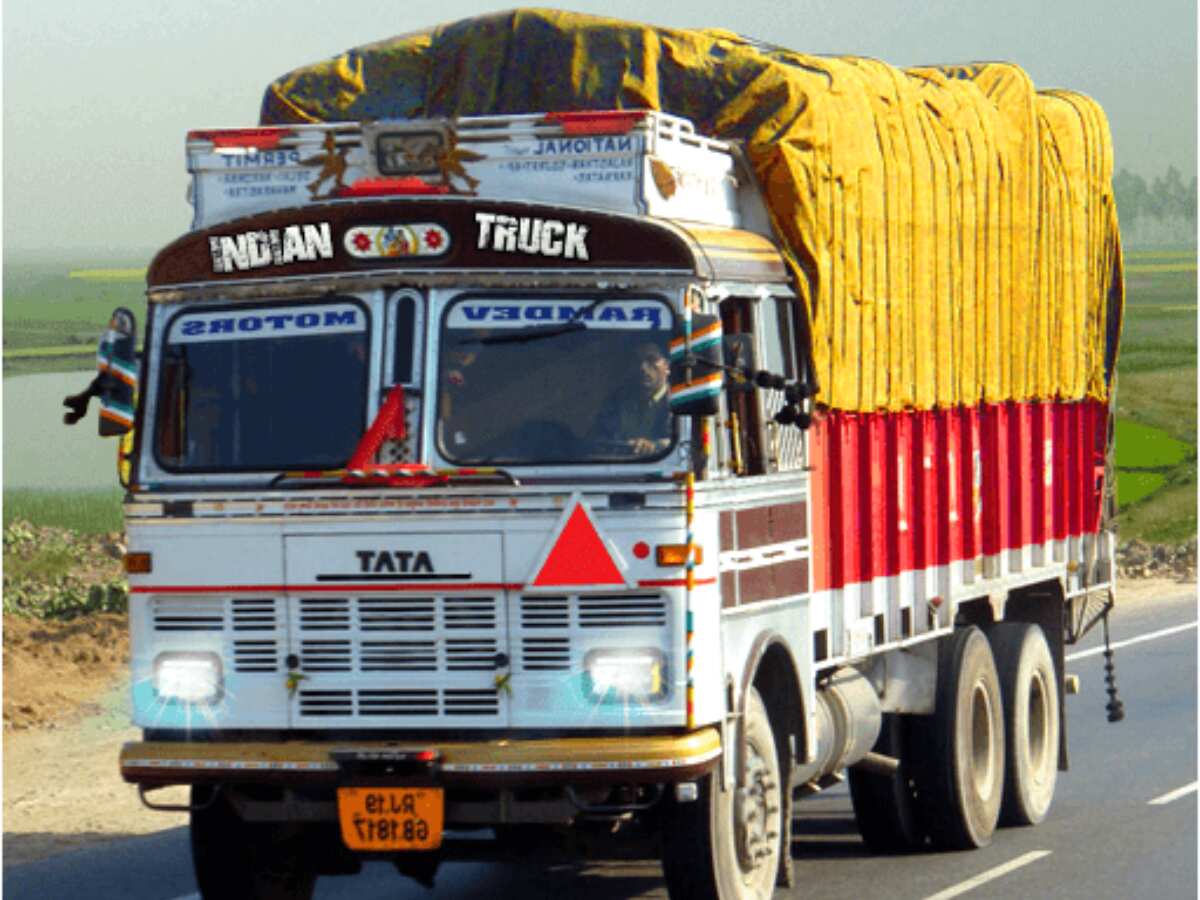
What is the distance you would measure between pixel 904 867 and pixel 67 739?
7514 millimetres

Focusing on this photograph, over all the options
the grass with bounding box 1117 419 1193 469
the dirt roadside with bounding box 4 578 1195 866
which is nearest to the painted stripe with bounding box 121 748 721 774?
the dirt roadside with bounding box 4 578 1195 866

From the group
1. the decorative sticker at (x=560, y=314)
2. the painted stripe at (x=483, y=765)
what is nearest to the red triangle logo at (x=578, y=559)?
the painted stripe at (x=483, y=765)

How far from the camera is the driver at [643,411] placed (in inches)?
414

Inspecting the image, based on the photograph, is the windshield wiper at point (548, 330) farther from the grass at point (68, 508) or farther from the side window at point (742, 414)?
the grass at point (68, 508)

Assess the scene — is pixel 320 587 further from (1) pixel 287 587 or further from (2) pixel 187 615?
(2) pixel 187 615

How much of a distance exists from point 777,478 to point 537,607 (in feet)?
4.96

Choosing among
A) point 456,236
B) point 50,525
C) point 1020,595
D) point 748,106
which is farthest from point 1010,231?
point 50,525

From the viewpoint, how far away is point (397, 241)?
428 inches

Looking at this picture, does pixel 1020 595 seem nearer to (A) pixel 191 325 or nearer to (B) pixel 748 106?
(B) pixel 748 106

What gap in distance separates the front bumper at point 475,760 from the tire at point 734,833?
30 centimetres

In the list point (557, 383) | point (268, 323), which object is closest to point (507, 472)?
point (557, 383)

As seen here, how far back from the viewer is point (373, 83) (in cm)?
1284

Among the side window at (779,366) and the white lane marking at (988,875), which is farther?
the white lane marking at (988,875)

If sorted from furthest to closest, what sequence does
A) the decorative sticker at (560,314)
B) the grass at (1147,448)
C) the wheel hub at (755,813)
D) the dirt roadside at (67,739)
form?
the grass at (1147,448)
the dirt roadside at (67,739)
the wheel hub at (755,813)
the decorative sticker at (560,314)
